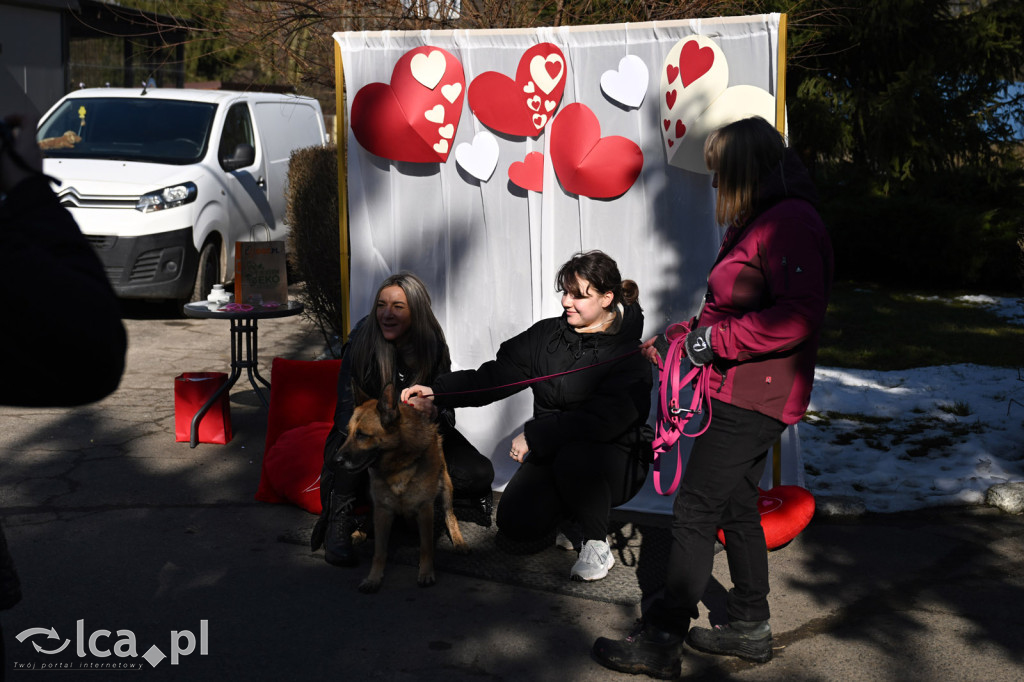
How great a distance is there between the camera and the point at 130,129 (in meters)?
10.5

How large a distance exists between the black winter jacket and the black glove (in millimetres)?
979

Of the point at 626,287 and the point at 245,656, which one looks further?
the point at 626,287

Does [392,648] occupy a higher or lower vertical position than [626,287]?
lower

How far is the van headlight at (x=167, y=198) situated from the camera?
9.48 meters

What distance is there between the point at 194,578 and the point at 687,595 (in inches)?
84.0

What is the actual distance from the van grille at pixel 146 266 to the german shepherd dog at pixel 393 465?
5.96m

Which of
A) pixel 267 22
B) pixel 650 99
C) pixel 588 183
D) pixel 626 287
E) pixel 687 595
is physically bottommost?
pixel 687 595

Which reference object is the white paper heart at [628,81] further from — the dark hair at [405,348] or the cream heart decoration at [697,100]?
the dark hair at [405,348]

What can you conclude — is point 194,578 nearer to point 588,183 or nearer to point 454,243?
point 454,243

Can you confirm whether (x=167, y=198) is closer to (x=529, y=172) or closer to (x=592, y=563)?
(x=529, y=172)

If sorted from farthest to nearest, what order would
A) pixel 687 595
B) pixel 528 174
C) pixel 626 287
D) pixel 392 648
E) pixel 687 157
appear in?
pixel 528 174 → pixel 687 157 → pixel 626 287 → pixel 392 648 → pixel 687 595

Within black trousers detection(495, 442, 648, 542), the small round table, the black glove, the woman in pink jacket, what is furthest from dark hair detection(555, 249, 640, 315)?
the small round table

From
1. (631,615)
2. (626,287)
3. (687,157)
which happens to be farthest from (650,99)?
(631,615)

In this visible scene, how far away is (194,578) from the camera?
13.9 feet
